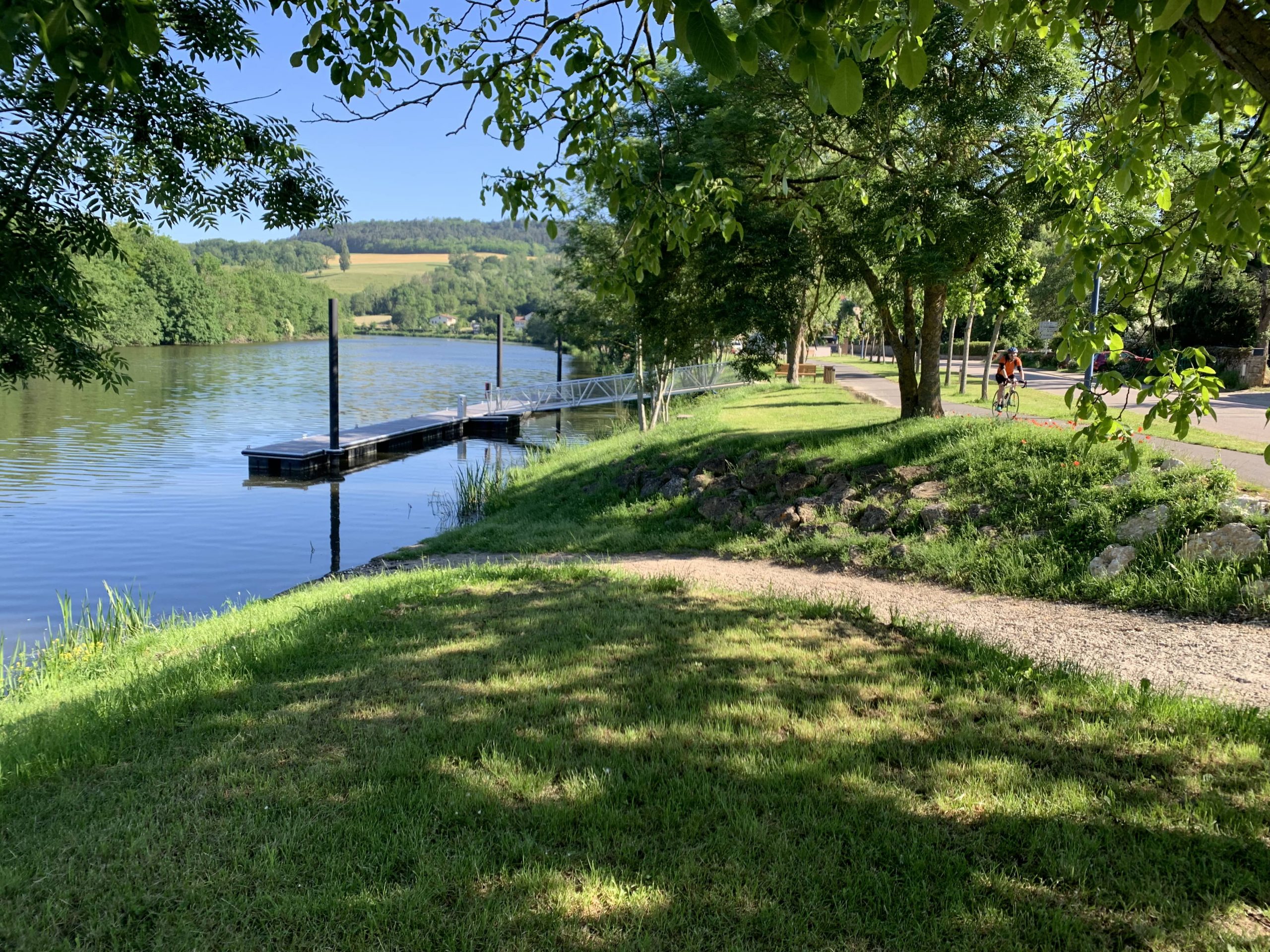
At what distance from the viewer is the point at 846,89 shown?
6.63ft

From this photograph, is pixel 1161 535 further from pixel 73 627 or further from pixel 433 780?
pixel 73 627

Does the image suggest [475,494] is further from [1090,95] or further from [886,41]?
[886,41]

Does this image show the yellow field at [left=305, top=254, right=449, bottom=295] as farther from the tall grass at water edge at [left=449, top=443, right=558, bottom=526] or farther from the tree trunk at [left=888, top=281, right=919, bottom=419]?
the tree trunk at [left=888, top=281, right=919, bottom=419]

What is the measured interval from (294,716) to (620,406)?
151 feet

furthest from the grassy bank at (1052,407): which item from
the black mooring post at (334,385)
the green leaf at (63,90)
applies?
the black mooring post at (334,385)

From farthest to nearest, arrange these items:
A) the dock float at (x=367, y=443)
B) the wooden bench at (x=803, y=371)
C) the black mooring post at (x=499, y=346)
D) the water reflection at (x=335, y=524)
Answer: the black mooring post at (x=499, y=346)
the wooden bench at (x=803, y=371)
the dock float at (x=367, y=443)
the water reflection at (x=335, y=524)

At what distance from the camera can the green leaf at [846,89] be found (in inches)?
78.5

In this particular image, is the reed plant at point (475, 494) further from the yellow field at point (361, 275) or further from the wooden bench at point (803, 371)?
the yellow field at point (361, 275)

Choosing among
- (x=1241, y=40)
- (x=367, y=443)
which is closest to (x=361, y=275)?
(x=367, y=443)

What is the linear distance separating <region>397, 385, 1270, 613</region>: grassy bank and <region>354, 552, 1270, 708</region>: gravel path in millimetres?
384

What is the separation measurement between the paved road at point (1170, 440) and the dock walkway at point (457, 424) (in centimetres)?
525

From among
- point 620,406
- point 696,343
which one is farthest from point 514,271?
→ point 696,343

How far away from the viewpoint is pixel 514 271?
7244 inches

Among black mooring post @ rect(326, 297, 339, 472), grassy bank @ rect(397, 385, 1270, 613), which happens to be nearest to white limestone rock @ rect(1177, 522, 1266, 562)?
grassy bank @ rect(397, 385, 1270, 613)
